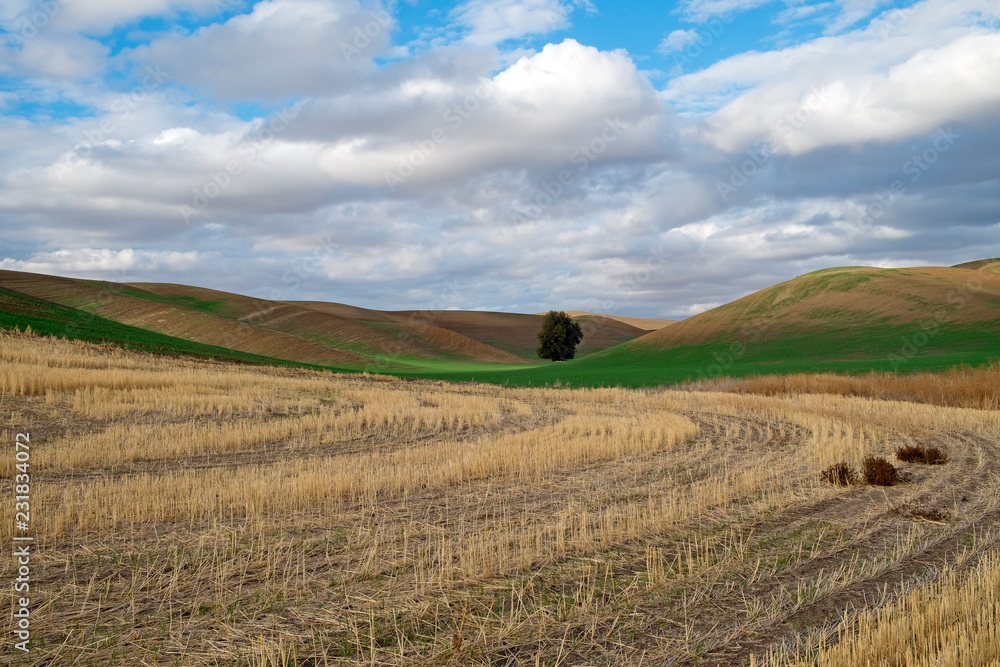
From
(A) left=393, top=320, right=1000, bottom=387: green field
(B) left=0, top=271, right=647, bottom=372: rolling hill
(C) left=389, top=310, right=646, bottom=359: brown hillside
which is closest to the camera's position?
(A) left=393, top=320, right=1000, bottom=387: green field

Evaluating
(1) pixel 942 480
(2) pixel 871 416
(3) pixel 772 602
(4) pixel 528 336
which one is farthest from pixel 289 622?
(4) pixel 528 336

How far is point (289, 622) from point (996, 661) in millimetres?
5816

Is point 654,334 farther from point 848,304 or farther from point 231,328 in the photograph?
point 231,328

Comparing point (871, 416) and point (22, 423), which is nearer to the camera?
point (22, 423)

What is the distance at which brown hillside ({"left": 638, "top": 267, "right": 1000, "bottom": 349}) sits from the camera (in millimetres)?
72500

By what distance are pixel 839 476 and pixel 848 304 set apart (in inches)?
3067

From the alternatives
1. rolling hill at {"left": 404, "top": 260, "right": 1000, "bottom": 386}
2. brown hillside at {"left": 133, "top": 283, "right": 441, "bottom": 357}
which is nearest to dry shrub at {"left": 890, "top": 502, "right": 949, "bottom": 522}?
rolling hill at {"left": 404, "top": 260, "right": 1000, "bottom": 386}

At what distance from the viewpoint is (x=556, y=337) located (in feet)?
356

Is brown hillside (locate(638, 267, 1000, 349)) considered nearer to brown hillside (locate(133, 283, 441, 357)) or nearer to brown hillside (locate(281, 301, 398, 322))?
brown hillside (locate(133, 283, 441, 357))

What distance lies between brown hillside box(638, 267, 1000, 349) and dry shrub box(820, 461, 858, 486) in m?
68.2

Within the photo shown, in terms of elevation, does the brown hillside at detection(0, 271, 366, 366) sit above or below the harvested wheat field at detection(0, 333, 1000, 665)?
above

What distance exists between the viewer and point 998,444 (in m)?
16.1

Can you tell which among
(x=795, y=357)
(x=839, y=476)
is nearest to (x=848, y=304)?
(x=795, y=357)

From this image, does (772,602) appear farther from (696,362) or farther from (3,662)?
(696,362)
